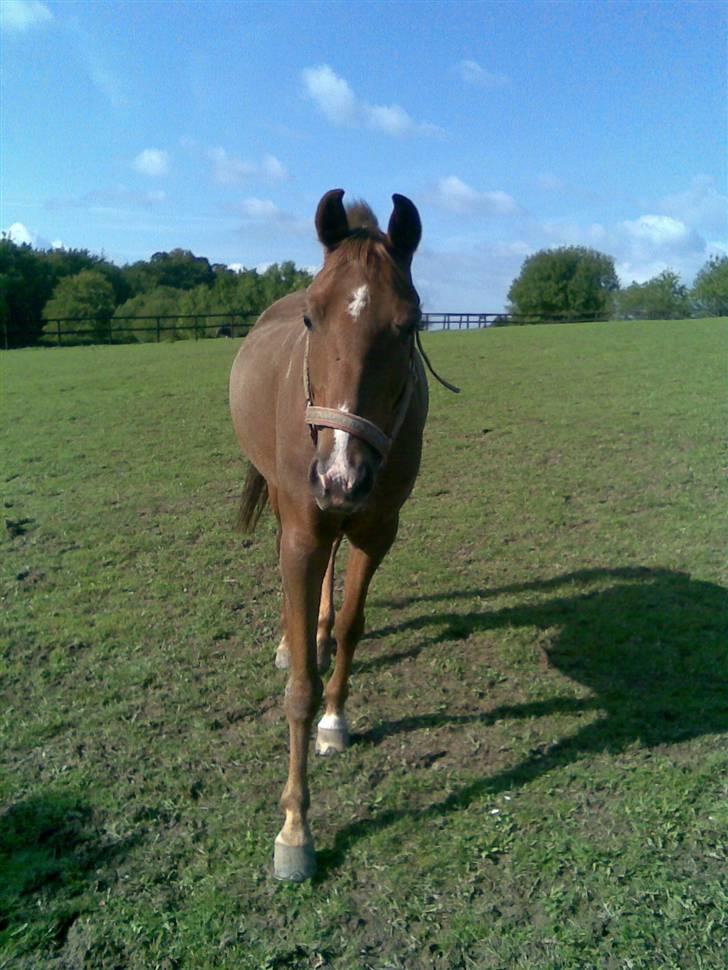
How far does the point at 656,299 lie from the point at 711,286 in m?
4.99

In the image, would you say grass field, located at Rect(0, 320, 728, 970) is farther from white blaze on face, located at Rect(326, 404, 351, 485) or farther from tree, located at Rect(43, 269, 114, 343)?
tree, located at Rect(43, 269, 114, 343)

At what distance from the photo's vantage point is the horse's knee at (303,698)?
9.80 ft

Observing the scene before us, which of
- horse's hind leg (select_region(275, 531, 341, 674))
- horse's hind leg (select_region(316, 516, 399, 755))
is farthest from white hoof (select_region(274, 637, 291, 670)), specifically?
horse's hind leg (select_region(316, 516, 399, 755))

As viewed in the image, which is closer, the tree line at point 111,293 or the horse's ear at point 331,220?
the horse's ear at point 331,220

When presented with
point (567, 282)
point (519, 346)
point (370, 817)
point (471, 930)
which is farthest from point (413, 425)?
point (567, 282)

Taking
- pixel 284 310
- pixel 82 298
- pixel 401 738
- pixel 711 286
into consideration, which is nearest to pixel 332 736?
pixel 401 738

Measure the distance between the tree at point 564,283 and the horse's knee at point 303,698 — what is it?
74.6m

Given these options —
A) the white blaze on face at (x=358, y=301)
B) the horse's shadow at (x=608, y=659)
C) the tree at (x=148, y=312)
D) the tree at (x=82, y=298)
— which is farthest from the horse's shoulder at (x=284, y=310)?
the tree at (x=82, y=298)

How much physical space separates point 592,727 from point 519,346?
21300 mm

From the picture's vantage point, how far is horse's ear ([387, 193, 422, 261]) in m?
2.73

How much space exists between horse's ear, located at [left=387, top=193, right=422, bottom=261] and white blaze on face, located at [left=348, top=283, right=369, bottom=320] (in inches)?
16.0

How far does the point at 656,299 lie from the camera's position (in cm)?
6362

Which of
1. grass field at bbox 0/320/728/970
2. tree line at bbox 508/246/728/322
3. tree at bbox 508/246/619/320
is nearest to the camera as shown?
grass field at bbox 0/320/728/970

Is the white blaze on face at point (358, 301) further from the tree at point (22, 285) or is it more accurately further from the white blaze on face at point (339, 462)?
the tree at point (22, 285)
